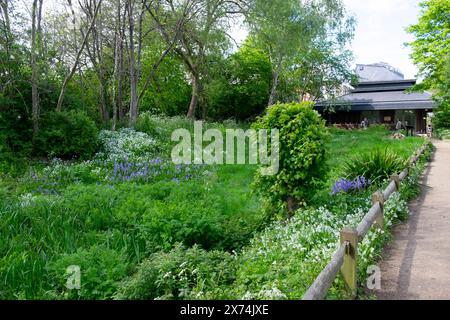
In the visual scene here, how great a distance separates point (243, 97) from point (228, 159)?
50.2 ft

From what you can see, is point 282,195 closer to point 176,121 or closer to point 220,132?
point 220,132

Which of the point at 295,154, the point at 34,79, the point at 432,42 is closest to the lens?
the point at 295,154

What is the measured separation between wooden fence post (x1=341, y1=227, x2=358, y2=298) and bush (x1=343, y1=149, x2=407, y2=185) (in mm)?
4518

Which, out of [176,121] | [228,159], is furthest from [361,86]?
[228,159]

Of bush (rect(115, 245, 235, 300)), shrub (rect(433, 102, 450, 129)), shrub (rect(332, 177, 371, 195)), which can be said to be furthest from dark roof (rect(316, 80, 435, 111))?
bush (rect(115, 245, 235, 300))

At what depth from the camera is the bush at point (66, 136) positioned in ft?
35.4

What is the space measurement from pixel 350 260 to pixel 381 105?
99.9ft

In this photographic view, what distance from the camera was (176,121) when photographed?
18.1 m

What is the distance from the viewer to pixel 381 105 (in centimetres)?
3064

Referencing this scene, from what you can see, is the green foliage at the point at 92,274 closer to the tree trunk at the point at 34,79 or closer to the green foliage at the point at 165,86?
the tree trunk at the point at 34,79

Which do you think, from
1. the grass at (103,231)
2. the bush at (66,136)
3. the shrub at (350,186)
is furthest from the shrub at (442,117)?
the bush at (66,136)

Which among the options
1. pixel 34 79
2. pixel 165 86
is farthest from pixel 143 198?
pixel 165 86

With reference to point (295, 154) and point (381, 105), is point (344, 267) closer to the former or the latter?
point (295, 154)

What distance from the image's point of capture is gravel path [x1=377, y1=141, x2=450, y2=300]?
136 inches
